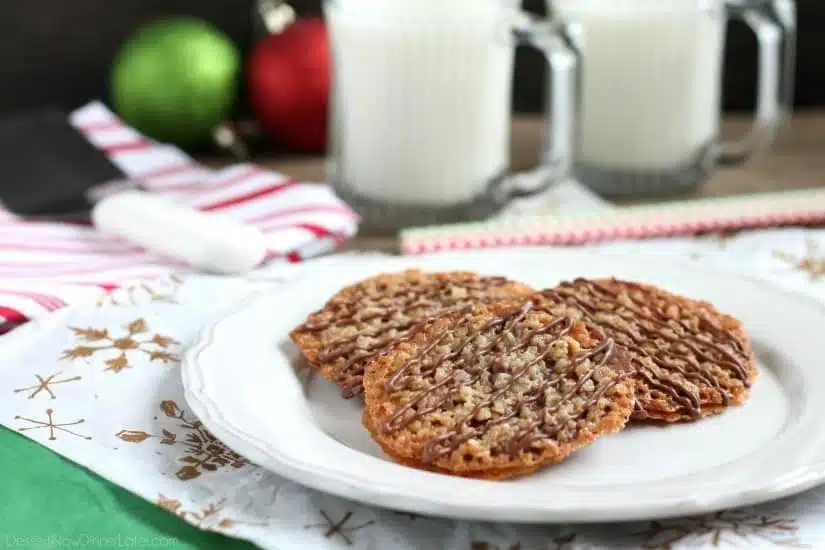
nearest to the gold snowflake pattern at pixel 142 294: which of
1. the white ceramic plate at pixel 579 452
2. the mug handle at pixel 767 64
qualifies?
the white ceramic plate at pixel 579 452

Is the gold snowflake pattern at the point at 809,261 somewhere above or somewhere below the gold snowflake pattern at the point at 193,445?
below

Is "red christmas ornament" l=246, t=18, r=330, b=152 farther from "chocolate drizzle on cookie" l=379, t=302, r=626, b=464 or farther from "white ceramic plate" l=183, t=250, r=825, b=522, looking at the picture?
"chocolate drizzle on cookie" l=379, t=302, r=626, b=464

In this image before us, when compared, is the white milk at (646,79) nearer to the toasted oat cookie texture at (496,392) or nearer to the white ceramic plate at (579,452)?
the white ceramic plate at (579,452)

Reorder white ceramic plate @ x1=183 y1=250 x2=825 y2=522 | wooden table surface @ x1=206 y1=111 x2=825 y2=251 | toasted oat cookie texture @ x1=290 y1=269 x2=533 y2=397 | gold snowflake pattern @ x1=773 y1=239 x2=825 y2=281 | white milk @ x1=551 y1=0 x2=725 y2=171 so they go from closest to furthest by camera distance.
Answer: white ceramic plate @ x1=183 y1=250 x2=825 y2=522
toasted oat cookie texture @ x1=290 y1=269 x2=533 y2=397
gold snowflake pattern @ x1=773 y1=239 x2=825 y2=281
white milk @ x1=551 y1=0 x2=725 y2=171
wooden table surface @ x1=206 y1=111 x2=825 y2=251

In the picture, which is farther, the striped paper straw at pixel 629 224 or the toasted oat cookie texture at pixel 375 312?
the striped paper straw at pixel 629 224

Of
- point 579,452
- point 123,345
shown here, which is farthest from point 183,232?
point 579,452

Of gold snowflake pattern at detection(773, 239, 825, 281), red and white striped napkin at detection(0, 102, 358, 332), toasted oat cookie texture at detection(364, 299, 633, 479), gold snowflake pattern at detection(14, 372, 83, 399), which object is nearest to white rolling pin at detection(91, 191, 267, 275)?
red and white striped napkin at detection(0, 102, 358, 332)
